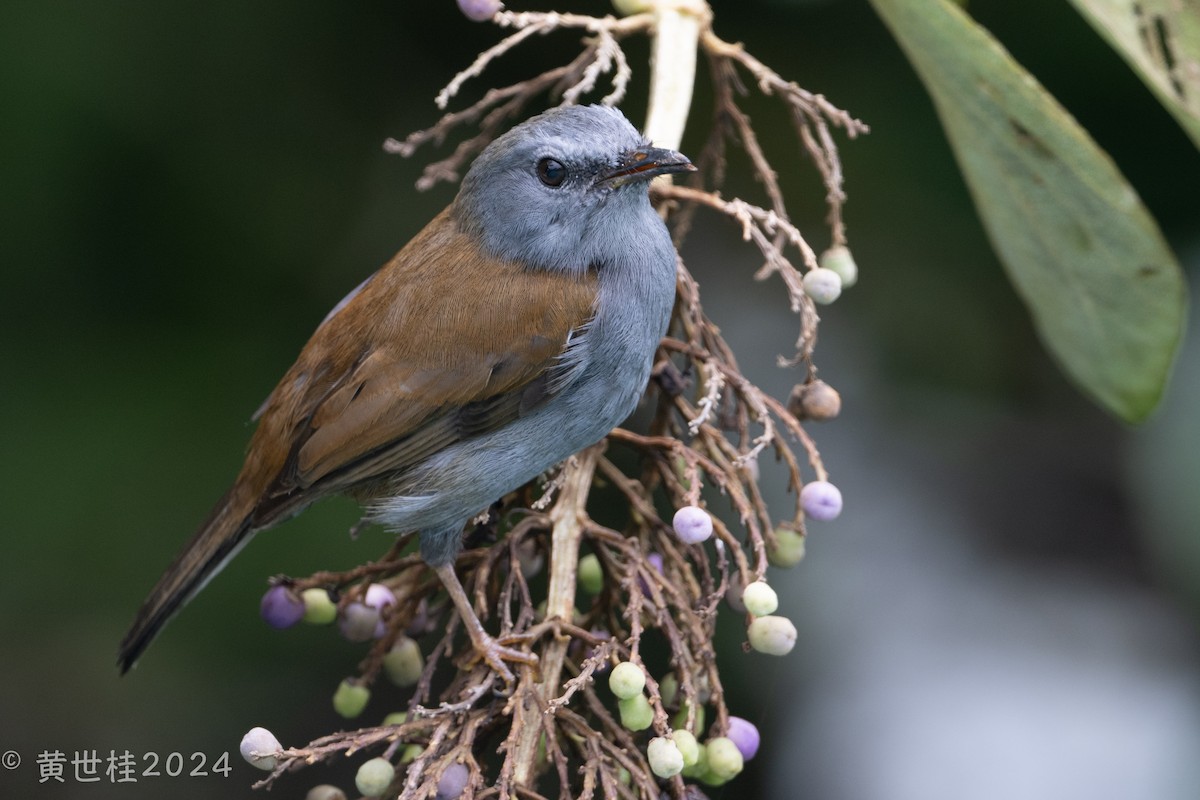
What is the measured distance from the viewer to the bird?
2531 millimetres

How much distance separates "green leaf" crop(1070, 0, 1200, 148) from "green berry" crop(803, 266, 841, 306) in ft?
1.98

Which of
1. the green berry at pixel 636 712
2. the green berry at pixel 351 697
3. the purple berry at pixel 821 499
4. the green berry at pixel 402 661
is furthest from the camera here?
the green berry at pixel 402 661

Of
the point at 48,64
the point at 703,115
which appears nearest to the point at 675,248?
the point at 703,115

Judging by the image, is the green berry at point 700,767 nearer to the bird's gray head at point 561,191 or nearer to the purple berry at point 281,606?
the purple berry at point 281,606

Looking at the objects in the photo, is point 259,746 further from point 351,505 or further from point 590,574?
point 351,505

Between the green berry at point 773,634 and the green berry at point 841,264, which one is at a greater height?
the green berry at point 841,264

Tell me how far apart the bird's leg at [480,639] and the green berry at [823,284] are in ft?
2.76

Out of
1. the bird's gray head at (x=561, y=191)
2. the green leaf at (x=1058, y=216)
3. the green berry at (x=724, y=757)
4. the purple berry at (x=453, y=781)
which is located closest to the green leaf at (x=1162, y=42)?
the green leaf at (x=1058, y=216)

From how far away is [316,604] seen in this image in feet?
8.05

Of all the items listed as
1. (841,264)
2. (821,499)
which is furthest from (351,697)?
(841,264)

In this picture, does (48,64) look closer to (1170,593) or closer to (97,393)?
(97,393)

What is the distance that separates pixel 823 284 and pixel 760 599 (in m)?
0.61

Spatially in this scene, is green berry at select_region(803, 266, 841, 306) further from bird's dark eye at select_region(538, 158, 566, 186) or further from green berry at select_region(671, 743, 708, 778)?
green berry at select_region(671, 743, 708, 778)

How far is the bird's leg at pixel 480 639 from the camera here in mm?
2051
